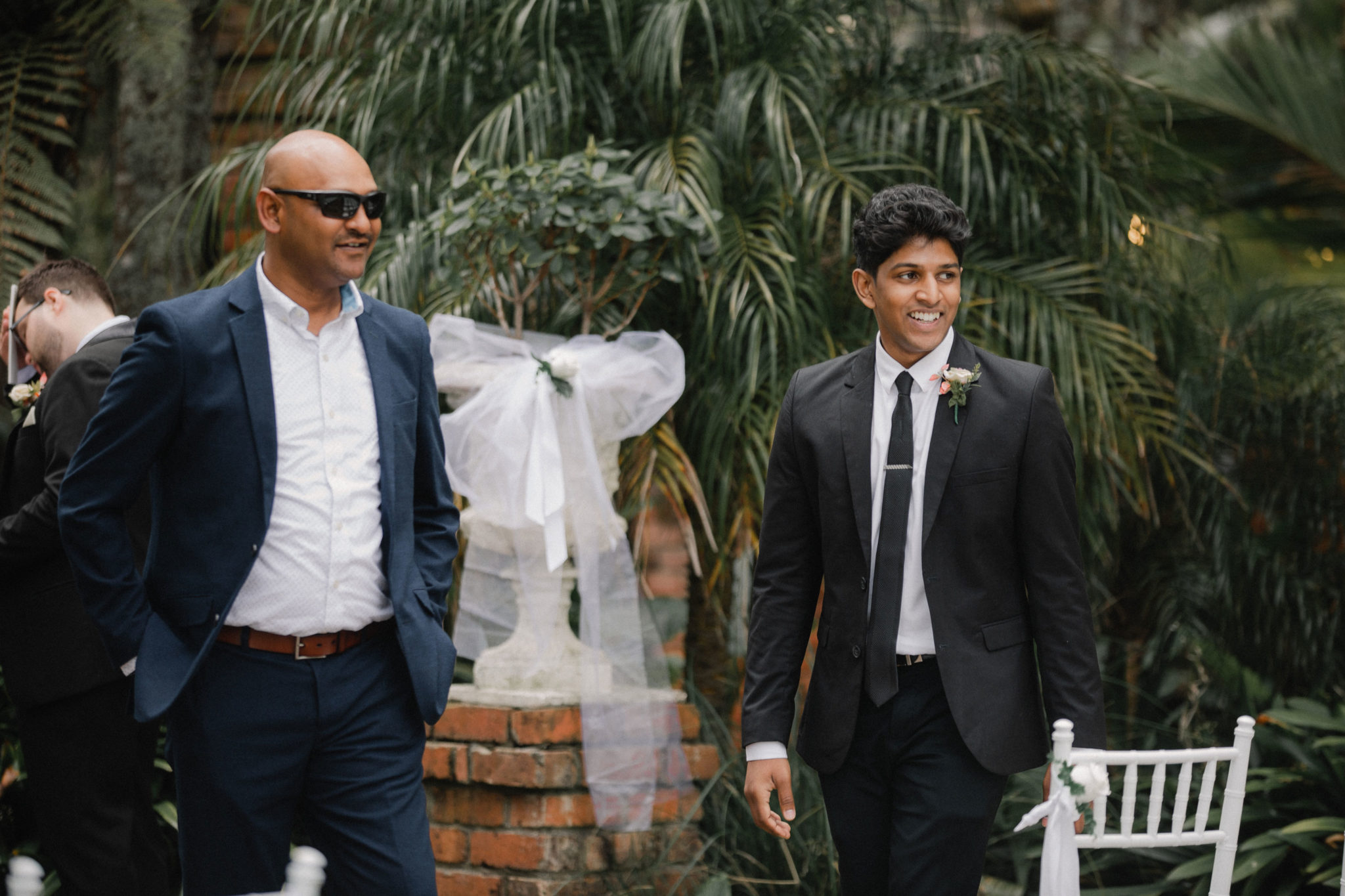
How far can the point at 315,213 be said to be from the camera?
2223mm

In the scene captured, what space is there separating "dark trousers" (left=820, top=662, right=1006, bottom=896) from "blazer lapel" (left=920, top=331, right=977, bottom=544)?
0.27m

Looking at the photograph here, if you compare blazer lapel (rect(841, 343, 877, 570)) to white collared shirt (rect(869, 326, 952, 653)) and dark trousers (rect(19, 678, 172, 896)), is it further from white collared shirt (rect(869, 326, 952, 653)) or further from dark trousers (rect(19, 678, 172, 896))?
dark trousers (rect(19, 678, 172, 896))

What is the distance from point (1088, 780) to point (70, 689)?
7.30ft

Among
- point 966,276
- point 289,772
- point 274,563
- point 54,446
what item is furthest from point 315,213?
point 966,276

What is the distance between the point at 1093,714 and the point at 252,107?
473cm

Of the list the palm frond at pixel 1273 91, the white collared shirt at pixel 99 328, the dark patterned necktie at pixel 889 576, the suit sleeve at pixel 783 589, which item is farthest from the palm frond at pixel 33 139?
the palm frond at pixel 1273 91

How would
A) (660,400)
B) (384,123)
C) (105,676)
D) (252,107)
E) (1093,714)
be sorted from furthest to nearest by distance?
(252,107)
(384,123)
(660,400)
(105,676)
(1093,714)

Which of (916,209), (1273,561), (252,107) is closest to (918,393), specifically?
(916,209)

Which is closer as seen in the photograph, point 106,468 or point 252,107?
point 106,468

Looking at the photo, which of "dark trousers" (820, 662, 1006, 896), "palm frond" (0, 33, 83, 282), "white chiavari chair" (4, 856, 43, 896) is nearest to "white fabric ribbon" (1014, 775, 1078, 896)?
"dark trousers" (820, 662, 1006, 896)

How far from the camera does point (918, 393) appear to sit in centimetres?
231

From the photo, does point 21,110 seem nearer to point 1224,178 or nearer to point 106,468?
point 106,468

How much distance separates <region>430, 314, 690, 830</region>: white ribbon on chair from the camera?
3422mm

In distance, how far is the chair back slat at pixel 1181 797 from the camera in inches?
82.8
